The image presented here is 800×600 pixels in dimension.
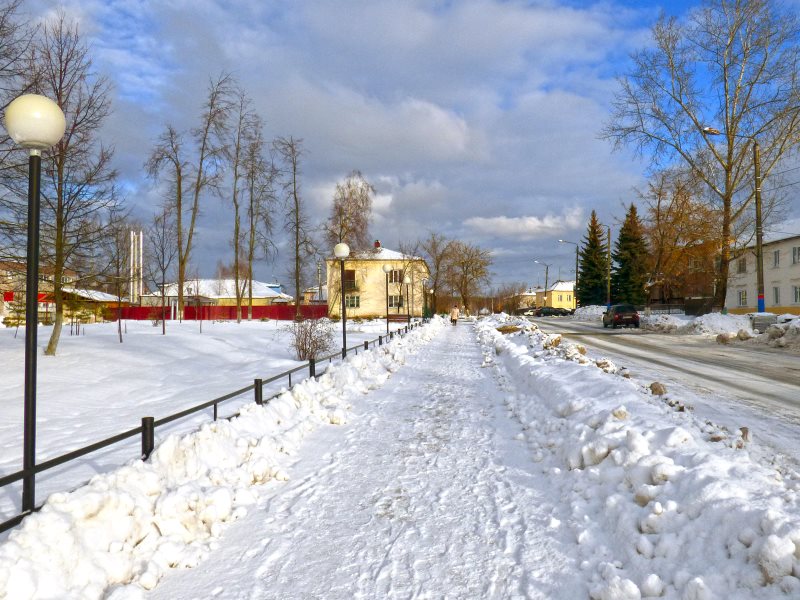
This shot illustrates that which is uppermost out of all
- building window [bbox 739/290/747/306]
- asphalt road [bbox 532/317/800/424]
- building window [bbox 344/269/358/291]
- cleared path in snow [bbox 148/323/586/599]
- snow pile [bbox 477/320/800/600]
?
building window [bbox 344/269/358/291]

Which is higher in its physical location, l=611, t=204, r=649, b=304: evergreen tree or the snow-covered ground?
l=611, t=204, r=649, b=304: evergreen tree

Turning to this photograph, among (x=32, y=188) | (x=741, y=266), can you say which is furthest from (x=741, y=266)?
(x=32, y=188)

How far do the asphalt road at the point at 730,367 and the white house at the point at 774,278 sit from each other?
2736 cm

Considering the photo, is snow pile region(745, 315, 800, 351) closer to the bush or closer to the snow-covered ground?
the snow-covered ground

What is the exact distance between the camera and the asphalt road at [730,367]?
8.01 metres

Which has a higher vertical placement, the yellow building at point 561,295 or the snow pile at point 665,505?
the yellow building at point 561,295

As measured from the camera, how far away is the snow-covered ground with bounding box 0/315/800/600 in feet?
9.22

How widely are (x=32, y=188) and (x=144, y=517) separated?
9.07 ft

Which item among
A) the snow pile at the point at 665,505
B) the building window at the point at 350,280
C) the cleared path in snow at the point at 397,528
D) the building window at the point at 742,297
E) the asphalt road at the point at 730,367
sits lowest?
the cleared path in snow at the point at 397,528

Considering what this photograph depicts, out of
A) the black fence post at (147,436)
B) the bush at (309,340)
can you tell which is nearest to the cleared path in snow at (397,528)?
the black fence post at (147,436)

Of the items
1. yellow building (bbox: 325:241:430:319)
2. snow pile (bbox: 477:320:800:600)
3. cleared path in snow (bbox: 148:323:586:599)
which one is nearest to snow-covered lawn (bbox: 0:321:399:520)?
cleared path in snow (bbox: 148:323:586:599)

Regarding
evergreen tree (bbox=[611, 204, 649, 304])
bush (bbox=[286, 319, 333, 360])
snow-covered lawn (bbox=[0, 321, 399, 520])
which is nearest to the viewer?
snow-covered lawn (bbox=[0, 321, 399, 520])

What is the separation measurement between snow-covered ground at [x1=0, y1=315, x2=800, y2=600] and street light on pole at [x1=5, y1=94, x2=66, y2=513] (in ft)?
2.57

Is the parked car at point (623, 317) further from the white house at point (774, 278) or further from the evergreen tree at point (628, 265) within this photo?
the evergreen tree at point (628, 265)
